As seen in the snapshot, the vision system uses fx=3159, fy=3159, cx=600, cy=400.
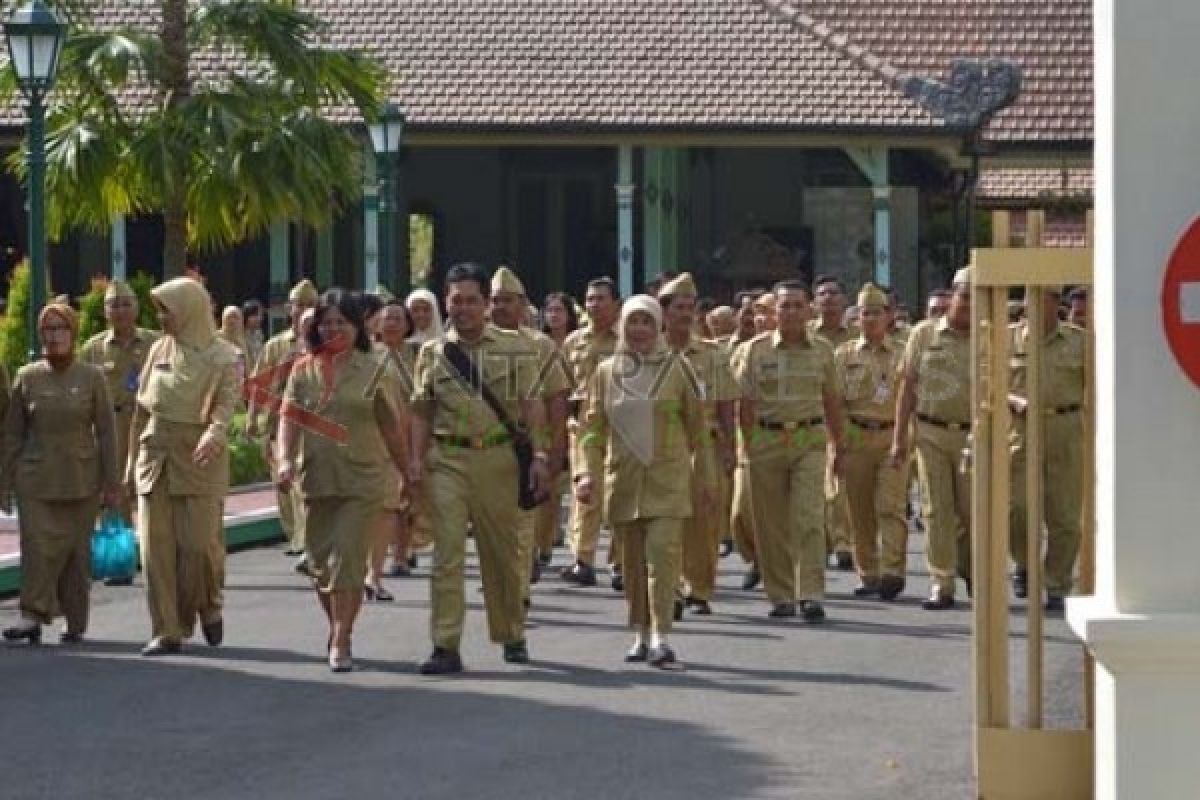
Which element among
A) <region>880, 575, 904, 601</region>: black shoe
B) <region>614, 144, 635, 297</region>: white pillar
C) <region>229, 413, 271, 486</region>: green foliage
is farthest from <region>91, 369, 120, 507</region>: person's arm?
<region>614, 144, 635, 297</region>: white pillar

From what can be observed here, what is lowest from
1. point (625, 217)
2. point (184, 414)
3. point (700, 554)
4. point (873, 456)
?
point (700, 554)

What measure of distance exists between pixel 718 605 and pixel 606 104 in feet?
69.4

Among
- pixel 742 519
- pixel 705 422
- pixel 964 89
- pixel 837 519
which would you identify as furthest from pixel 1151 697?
pixel 964 89

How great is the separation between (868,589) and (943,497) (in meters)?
1.26

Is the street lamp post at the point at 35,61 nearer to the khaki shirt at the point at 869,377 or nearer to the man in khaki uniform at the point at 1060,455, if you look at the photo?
the khaki shirt at the point at 869,377

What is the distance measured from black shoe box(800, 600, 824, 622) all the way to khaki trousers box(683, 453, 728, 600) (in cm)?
64

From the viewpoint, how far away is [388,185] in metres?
34.8

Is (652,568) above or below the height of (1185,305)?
below

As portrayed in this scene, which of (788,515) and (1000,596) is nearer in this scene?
(1000,596)

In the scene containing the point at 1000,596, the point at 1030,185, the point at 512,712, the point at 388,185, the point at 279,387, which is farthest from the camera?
the point at 1030,185

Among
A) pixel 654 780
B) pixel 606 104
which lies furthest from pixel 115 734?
pixel 606 104

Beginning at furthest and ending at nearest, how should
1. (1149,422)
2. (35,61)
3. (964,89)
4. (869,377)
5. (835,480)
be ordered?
(964,89)
(35,61)
(869,377)
(835,480)
(1149,422)

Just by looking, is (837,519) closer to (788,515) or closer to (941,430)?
(941,430)

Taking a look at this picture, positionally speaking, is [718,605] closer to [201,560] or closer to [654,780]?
[201,560]
